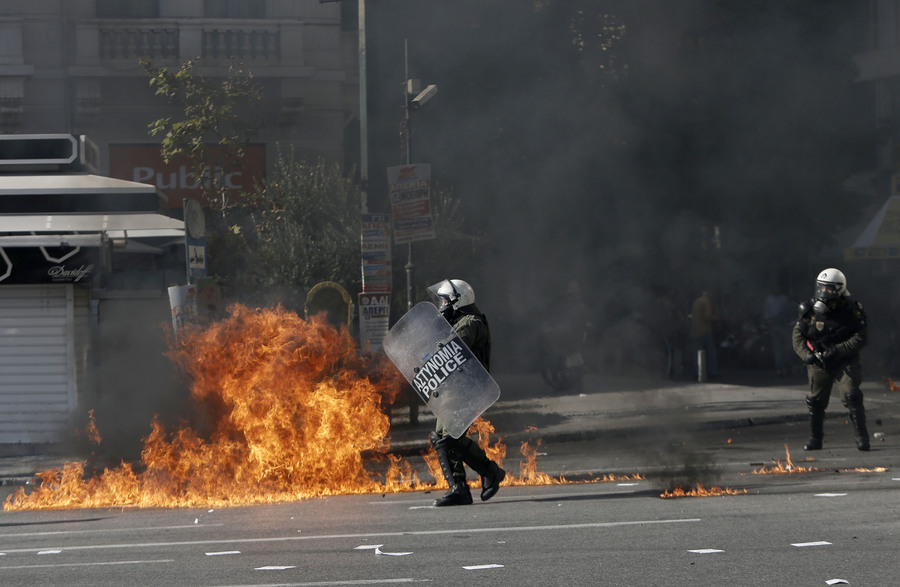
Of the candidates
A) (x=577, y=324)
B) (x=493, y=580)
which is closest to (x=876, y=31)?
(x=577, y=324)

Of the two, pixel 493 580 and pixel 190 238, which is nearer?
pixel 493 580

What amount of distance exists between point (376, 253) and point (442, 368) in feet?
13.6

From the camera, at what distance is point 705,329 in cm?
1368

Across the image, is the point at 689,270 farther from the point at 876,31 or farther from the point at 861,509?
the point at 861,509

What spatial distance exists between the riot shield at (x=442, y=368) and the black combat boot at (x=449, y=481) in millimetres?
164

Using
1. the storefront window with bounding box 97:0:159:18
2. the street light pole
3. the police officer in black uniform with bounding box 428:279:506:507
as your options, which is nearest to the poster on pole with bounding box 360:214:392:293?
the street light pole

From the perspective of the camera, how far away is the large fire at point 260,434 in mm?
6785

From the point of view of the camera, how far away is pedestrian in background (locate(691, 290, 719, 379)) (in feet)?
44.8

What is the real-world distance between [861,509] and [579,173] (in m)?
6.68

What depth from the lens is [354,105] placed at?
1605 cm

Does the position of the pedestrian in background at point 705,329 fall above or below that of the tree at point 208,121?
below

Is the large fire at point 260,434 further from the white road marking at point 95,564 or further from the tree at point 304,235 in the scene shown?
the tree at point 304,235

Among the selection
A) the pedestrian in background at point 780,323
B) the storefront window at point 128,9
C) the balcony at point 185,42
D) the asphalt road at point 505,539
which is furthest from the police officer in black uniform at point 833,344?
the storefront window at point 128,9

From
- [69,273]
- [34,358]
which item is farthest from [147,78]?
[34,358]
